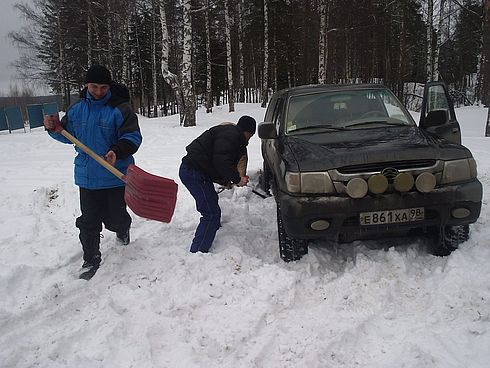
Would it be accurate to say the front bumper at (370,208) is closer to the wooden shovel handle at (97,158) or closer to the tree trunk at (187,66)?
the wooden shovel handle at (97,158)

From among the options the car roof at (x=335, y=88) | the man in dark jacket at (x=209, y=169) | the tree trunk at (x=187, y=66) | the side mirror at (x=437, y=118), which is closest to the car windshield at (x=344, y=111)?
the car roof at (x=335, y=88)

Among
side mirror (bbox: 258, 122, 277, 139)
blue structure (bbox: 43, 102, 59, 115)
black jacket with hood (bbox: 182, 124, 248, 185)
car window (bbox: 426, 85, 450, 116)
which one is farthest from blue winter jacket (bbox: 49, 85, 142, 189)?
blue structure (bbox: 43, 102, 59, 115)

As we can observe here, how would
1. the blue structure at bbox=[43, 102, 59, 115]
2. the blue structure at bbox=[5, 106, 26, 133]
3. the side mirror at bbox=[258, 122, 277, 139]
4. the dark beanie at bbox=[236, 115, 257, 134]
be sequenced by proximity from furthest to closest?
the blue structure at bbox=[43, 102, 59, 115], the blue structure at bbox=[5, 106, 26, 133], the side mirror at bbox=[258, 122, 277, 139], the dark beanie at bbox=[236, 115, 257, 134]

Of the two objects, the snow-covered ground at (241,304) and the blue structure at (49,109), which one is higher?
the blue structure at (49,109)

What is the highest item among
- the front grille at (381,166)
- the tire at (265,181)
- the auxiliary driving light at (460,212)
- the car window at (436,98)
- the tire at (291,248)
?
the car window at (436,98)

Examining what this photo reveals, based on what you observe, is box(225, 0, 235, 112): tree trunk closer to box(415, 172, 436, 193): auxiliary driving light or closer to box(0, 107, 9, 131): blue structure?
box(0, 107, 9, 131): blue structure

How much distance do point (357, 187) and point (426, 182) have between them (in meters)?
0.57

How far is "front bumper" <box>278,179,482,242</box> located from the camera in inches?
133

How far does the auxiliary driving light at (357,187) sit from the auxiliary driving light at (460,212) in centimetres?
82

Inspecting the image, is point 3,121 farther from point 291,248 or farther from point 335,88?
point 291,248

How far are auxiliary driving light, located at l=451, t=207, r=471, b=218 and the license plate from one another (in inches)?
12.4

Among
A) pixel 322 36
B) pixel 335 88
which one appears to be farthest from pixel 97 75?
pixel 322 36

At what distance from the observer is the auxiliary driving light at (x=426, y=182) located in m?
3.33

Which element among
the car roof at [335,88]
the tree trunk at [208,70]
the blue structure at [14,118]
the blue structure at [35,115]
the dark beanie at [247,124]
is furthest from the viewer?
the tree trunk at [208,70]
